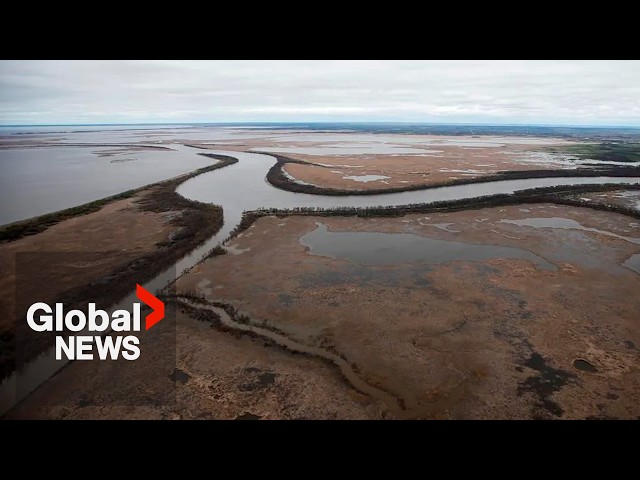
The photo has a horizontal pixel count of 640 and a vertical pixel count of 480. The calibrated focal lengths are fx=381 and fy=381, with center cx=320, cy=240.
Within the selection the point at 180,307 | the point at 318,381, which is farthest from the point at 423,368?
the point at 180,307

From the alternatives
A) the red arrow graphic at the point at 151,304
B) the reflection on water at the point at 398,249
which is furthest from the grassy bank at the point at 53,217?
the reflection on water at the point at 398,249

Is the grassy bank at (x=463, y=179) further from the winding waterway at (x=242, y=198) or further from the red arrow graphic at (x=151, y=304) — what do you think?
the red arrow graphic at (x=151, y=304)

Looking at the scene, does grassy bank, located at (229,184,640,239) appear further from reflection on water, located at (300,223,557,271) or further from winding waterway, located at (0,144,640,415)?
reflection on water, located at (300,223,557,271)

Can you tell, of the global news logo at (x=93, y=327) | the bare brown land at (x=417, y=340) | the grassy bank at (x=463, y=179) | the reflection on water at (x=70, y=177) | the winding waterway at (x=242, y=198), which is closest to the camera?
the bare brown land at (x=417, y=340)

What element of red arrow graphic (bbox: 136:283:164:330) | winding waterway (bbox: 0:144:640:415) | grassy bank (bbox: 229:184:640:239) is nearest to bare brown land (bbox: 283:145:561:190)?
winding waterway (bbox: 0:144:640:415)

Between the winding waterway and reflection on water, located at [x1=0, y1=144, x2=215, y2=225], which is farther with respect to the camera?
reflection on water, located at [x1=0, y1=144, x2=215, y2=225]
